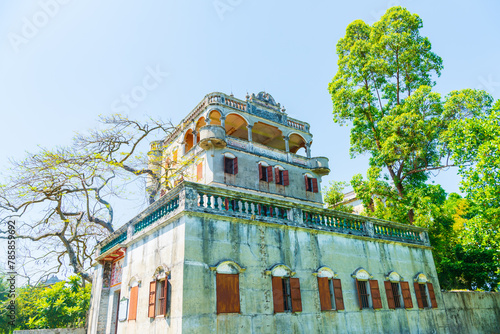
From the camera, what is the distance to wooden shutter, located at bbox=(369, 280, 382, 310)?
→ 11959mm

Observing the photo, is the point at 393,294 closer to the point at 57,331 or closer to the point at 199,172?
the point at 199,172

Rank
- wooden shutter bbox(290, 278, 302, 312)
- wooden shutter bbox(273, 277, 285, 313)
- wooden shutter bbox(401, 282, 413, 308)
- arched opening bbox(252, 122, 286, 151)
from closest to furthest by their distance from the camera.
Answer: wooden shutter bbox(273, 277, 285, 313) → wooden shutter bbox(290, 278, 302, 312) → wooden shutter bbox(401, 282, 413, 308) → arched opening bbox(252, 122, 286, 151)

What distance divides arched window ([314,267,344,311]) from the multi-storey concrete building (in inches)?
1.3

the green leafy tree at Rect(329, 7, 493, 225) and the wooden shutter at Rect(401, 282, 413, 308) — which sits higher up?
the green leafy tree at Rect(329, 7, 493, 225)

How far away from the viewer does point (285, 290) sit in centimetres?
1016

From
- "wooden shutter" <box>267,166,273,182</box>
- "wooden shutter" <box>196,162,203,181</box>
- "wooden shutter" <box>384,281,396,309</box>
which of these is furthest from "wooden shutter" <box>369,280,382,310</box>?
"wooden shutter" <box>196,162,203,181</box>

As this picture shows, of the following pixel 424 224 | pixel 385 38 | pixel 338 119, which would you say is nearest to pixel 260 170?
pixel 338 119

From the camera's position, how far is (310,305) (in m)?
10.4

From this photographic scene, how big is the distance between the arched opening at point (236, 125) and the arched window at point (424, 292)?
14.7 meters

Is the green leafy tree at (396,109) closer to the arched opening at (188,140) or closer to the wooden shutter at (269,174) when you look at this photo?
the wooden shutter at (269,174)

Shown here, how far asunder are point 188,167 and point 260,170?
4.94 m

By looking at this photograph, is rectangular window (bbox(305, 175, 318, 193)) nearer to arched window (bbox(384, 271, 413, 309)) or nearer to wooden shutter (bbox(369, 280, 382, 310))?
arched window (bbox(384, 271, 413, 309))

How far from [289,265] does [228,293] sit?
92.3 inches

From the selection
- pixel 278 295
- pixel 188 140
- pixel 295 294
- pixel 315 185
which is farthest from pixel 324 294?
pixel 188 140
